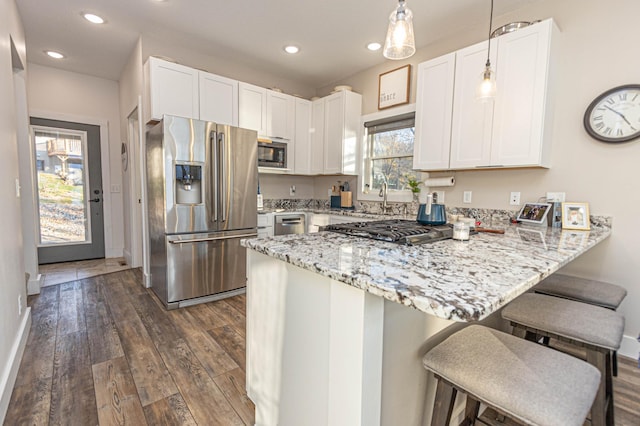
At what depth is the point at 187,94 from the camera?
3.07 metres

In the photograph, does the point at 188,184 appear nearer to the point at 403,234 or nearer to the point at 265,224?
the point at 265,224

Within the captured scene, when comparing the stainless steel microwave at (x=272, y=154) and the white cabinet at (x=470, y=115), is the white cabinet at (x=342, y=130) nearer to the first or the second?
the stainless steel microwave at (x=272, y=154)

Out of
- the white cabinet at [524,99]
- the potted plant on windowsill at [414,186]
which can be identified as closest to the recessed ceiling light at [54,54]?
the potted plant on windowsill at [414,186]

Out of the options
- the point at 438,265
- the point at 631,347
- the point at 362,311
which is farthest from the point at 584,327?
the point at 631,347

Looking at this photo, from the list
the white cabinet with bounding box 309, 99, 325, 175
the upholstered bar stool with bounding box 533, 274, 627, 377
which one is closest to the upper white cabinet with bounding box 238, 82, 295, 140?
the white cabinet with bounding box 309, 99, 325, 175

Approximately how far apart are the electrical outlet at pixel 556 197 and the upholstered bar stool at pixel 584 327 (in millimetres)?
1250

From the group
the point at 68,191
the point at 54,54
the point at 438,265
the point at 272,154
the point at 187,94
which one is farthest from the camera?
the point at 68,191

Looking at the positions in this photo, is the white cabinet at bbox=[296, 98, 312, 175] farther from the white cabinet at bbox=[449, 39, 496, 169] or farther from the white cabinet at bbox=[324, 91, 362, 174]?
the white cabinet at bbox=[449, 39, 496, 169]

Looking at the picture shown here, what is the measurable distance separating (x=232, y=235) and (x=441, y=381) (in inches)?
98.4

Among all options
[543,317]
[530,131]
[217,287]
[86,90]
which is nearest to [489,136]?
[530,131]

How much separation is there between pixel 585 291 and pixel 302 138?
3.32 metres

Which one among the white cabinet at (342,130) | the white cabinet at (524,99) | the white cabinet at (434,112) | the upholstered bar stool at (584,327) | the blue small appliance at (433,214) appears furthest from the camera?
the white cabinet at (342,130)

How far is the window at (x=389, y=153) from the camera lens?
3.46 meters

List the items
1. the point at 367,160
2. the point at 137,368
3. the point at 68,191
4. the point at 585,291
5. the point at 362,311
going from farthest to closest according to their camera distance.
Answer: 1. the point at 68,191
2. the point at 367,160
3. the point at 137,368
4. the point at 585,291
5. the point at 362,311
